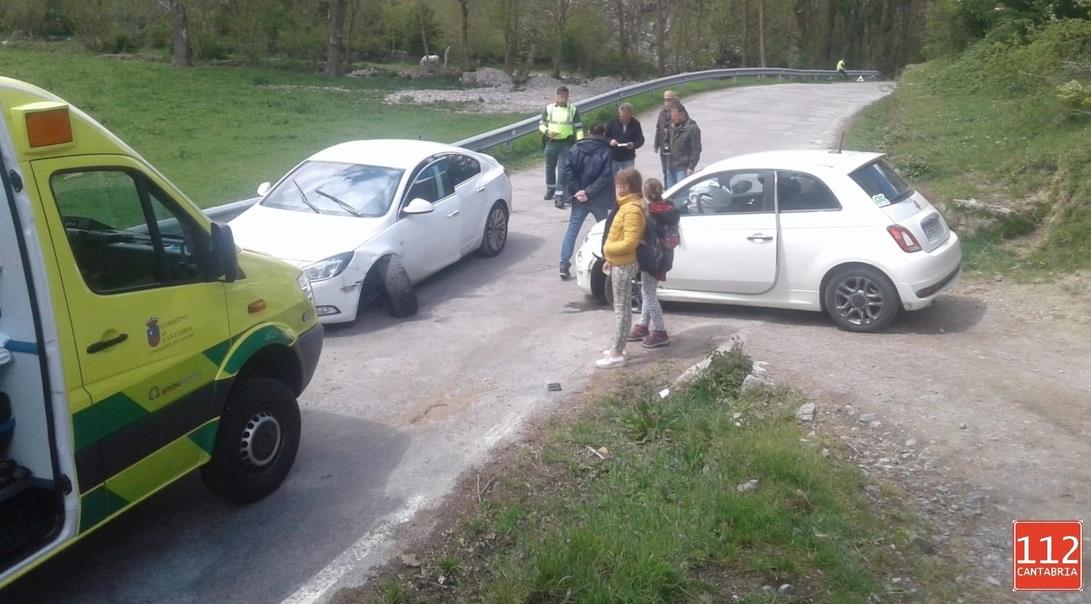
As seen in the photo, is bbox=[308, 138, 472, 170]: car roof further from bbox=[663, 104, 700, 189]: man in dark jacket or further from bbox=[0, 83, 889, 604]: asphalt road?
bbox=[663, 104, 700, 189]: man in dark jacket

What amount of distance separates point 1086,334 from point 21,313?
8056 millimetres

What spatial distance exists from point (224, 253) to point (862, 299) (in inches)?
222

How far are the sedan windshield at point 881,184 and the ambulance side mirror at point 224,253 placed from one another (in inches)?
227

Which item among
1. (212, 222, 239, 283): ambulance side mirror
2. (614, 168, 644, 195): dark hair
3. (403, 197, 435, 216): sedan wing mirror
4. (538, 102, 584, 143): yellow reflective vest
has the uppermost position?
(538, 102, 584, 143): yellow reflective vest

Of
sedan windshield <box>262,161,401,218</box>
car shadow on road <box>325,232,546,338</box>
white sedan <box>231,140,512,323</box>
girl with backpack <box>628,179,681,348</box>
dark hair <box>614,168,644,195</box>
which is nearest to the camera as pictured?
dark hair <box>614,168,644,195</box>

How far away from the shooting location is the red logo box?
5.09 m

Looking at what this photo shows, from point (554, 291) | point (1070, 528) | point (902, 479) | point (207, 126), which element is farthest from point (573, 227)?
point (207, 126)

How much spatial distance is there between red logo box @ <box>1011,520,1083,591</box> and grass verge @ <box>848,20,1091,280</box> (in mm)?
5893

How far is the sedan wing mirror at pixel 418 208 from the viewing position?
11.0 m

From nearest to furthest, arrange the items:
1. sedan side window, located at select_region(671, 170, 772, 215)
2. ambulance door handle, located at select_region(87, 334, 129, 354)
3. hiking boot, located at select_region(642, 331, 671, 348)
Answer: ambulance door handle, located at select_region(87, 334, 129, 354)
hiking boot, located at select_region(642, 331, 671, 348)
sedan side window, located at select_region(671, 170, 772, 215)

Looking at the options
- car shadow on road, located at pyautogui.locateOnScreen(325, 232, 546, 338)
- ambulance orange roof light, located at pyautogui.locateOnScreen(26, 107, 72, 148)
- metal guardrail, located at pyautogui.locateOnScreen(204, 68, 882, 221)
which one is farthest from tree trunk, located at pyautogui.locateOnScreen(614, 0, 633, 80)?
ambulance orange roof light, located at pyautogui.locateOnScreen(26, 107, 72, 148)

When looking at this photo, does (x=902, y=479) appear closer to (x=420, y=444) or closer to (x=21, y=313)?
(x=420, y=444)

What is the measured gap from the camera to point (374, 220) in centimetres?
1081

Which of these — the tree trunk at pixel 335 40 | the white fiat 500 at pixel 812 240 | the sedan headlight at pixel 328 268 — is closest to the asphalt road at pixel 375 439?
the white fiat 500 at pixel 812 240
